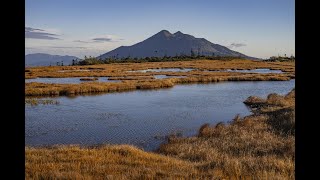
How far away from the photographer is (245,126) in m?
26.3

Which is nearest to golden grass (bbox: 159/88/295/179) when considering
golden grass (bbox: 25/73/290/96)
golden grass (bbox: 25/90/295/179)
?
golden grass (bbox: 25/90/295/179)

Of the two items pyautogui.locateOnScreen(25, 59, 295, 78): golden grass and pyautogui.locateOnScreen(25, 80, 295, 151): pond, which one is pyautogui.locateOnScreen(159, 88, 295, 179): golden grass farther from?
pyautogui.locateOnScreen(25, 59, 295, 78): golden grass

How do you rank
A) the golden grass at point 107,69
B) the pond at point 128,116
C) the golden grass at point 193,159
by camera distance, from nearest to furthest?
1. the golden grass at point 193,159
2. the pond at point 128,116
3. the golden grass at point 107,69

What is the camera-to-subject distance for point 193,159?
58.0ft

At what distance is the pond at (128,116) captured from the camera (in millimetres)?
25109

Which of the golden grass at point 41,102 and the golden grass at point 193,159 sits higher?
the golden grass at point 41,102

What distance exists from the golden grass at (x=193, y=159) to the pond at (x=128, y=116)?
3.92 metres

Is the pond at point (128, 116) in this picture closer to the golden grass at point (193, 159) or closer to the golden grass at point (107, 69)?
the golden grass at point (193, 159)

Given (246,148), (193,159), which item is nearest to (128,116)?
(246,148)

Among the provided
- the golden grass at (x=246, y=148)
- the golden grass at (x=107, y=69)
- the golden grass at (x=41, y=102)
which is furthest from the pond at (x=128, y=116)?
the golden grass at (x=107, y=69)

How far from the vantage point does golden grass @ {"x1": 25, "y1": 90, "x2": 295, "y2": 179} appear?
41.9 feet
